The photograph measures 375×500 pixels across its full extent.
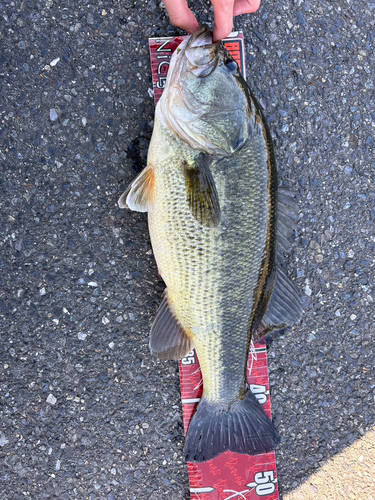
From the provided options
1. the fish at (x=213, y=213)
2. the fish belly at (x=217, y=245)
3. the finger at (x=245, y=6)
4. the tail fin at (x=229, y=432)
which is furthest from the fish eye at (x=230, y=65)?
the tail fin at (x=229, y=432)

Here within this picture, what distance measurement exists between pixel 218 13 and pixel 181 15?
283mm

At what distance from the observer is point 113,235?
2170 millimetres

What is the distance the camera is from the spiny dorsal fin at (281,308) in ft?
6.53

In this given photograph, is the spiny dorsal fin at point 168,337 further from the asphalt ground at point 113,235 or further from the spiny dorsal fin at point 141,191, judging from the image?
the spiny dorsal fin at point 141,191

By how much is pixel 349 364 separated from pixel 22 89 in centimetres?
254

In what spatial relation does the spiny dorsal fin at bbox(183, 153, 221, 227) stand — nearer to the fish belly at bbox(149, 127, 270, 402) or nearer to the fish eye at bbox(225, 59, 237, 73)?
the fish belly at bbox(149, 127, 270, 402)

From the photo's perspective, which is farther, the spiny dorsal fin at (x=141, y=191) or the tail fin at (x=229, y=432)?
the tail fin at (x=229, y=432)

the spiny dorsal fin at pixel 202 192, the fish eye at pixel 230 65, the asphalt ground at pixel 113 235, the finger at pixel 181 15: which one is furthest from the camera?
the asphalt ground at pixel 113 235

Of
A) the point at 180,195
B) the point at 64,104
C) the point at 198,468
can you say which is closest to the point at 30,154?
the point at 64,104

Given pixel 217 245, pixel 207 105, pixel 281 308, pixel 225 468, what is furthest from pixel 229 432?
pixel 207 105

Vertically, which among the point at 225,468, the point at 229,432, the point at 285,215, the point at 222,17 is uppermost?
the point at 222,17

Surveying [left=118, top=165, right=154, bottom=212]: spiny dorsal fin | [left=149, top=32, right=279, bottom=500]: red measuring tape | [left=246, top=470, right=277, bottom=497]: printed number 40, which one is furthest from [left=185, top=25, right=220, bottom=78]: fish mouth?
[left=246, top=470, right=277, bottom=497]: printed number 40

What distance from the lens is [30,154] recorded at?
2.11 meters

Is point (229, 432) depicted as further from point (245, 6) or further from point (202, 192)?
point (245, 6)
